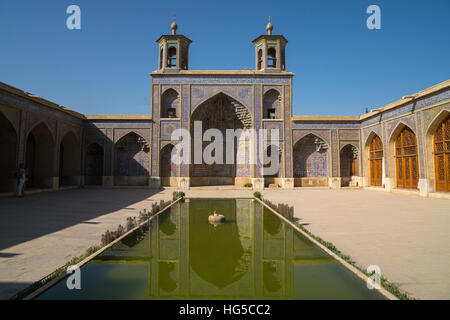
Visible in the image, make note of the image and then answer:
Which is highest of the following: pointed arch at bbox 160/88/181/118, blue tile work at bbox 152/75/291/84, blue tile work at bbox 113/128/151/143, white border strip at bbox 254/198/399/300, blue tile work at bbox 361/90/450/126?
blue tile work at bbox 152/75/291/84

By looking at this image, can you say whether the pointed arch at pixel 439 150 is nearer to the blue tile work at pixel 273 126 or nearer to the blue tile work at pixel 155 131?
the blue tile work at pixel 273 126

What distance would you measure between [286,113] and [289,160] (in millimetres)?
2764

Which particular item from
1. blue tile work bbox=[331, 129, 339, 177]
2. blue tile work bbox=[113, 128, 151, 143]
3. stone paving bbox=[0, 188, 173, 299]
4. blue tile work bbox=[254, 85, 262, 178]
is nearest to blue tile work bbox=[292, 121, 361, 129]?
blue tile work bbox=[331, 129, 339, 177]

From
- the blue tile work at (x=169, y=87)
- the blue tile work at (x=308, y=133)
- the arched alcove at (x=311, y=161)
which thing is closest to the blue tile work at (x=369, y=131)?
the blue tile work at (x=308, y=133)

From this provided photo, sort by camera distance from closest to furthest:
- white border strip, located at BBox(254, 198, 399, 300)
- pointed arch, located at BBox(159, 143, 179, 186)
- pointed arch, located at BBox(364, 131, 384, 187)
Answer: white border strip, located at BBox(254, 198, 399, 300)
pointed arch, located at BBox(364, 131, 384, 187)
pointed arch, located at BBox(159, 143, 179, 186)

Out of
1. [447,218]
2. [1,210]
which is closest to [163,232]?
[1,210]

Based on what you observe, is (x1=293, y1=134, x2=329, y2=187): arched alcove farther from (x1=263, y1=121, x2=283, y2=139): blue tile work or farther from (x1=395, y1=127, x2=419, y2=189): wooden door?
(x1=395, y1=127, x2=419, y2=189): wooden door

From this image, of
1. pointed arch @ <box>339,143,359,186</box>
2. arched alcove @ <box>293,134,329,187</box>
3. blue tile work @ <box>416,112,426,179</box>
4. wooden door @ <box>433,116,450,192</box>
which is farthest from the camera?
pointed arch @ <box>339,143,359,186</box>

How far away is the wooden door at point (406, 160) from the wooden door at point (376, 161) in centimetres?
146

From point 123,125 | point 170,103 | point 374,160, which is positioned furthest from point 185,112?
point 374,160

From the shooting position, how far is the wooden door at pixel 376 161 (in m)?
14.0

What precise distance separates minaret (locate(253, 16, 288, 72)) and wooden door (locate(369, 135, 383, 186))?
6.78m

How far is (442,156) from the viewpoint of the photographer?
990cm

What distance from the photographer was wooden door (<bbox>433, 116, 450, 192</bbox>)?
31.7 ft
